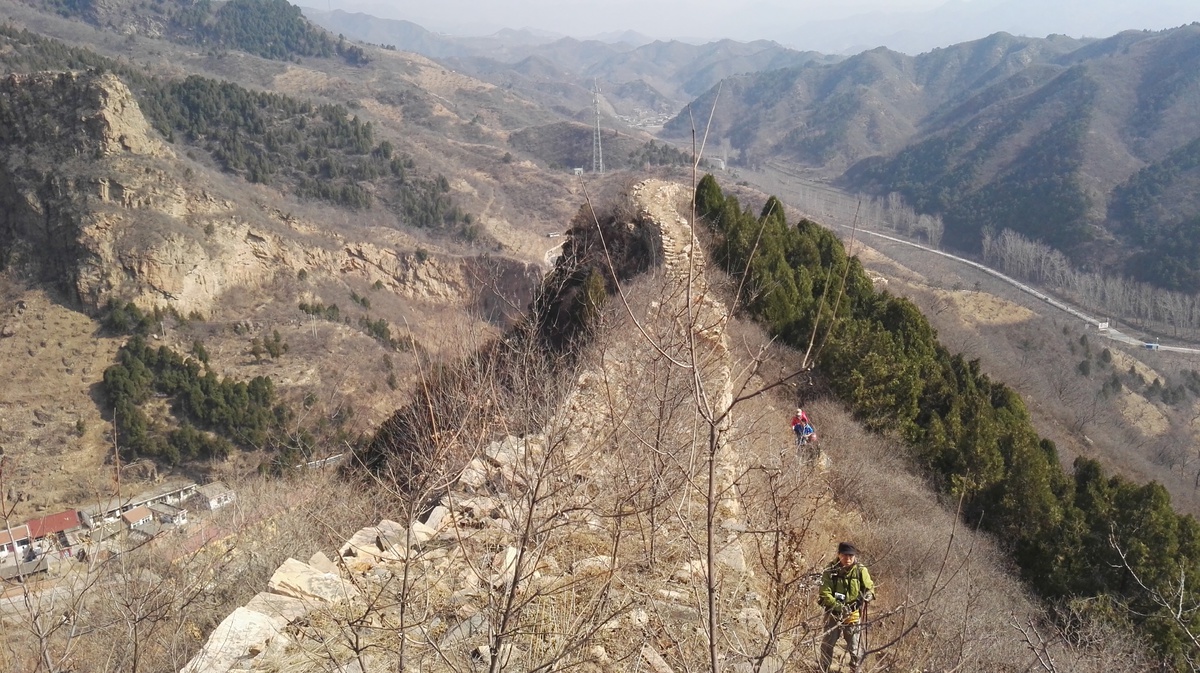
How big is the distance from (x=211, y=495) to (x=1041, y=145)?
88.7 m

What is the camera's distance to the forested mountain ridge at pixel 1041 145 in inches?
2499

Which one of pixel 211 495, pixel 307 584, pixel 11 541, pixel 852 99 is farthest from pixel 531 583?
pixel 852 99

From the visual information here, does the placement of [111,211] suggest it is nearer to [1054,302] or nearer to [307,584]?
[307,584]

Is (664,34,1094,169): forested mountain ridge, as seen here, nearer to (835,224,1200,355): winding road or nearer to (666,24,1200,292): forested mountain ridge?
(666,24,1200,292): forested mountain ridge

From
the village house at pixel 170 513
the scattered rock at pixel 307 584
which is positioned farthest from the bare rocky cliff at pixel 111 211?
the scattered rock at pixel 307 584

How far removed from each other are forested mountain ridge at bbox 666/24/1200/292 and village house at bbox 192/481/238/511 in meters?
55.2

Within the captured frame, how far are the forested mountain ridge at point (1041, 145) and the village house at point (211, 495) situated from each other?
55.2 m

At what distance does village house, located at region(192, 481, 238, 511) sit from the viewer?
1742 centimetres

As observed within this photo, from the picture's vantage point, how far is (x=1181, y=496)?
825 inches

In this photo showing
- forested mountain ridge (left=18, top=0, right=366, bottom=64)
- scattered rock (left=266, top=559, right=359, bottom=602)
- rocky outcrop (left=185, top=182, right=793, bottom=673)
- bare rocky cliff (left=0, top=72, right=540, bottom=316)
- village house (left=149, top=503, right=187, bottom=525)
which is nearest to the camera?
rocky outcrop (left=185, top=182, right=793, bottom=673)

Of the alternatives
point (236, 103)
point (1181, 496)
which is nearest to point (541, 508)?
point (1181, 496)

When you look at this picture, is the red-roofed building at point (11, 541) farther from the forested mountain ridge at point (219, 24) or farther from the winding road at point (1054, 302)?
the forested mountain ridge at point (219, 24)

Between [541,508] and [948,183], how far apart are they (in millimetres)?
89332

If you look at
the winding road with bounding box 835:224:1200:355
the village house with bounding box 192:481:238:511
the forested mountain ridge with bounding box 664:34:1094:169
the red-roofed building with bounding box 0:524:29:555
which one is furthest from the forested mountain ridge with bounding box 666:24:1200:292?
the red-roofed building with bounding box 0:524:29:555
